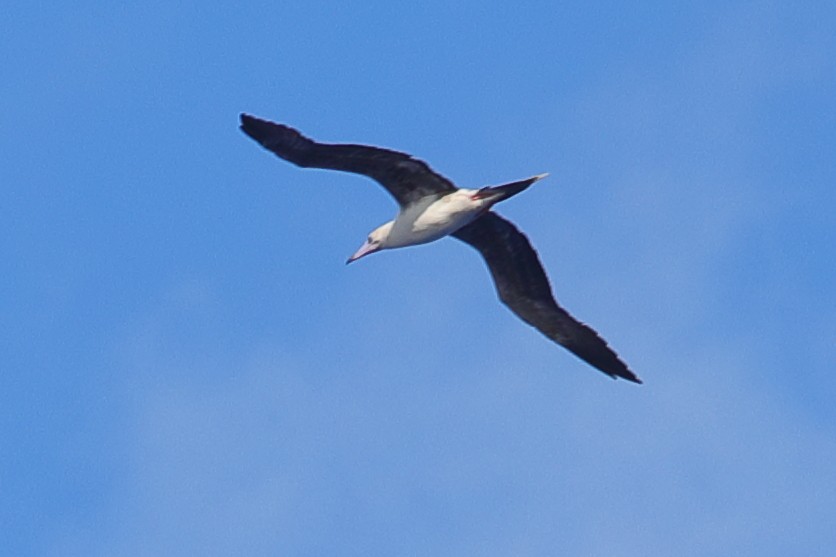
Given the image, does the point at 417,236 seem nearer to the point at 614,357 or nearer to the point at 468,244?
the point at 468,244

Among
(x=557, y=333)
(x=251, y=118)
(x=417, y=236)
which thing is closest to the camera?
(x=251, y=118)

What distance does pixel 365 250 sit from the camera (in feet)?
76.2

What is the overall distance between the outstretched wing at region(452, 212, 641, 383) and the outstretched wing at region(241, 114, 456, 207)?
1305mm

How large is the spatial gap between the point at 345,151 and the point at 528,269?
3557 millimetres

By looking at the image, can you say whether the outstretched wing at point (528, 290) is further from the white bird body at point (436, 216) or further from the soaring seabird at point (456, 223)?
the white bird body at point (436, 216)

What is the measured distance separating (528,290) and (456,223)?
A: 6.53 ft

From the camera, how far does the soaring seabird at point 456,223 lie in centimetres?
2095

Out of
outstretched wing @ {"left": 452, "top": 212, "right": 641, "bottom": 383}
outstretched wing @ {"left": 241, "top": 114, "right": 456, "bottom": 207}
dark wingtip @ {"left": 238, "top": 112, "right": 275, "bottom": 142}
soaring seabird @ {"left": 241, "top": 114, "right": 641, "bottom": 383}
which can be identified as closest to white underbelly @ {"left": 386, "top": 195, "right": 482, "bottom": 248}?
soaring seabird @ {"left": 241, "top": 114, "right": 641, "bottom": 383}

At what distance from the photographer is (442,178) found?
21.8m

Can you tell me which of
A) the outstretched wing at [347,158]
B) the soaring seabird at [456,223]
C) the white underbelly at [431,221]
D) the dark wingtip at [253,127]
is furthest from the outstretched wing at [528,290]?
the dark wingtip at [253,127]

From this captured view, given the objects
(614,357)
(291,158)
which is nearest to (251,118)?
(291,158)

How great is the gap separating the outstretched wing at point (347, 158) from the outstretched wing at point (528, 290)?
130 centimetres

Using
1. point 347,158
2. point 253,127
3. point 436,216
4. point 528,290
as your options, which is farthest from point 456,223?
point 253,127

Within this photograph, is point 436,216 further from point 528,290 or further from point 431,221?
point 528,290
